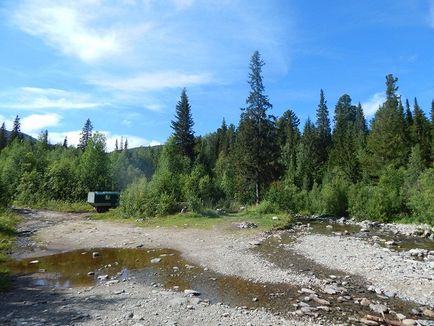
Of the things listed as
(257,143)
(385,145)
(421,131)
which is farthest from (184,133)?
(421,131)

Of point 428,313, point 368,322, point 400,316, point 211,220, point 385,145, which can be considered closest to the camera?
point 368,322

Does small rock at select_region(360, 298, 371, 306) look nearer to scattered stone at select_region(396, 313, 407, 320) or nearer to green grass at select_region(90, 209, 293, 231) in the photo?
scattered stone at select_region(396, 313, 407, 320)

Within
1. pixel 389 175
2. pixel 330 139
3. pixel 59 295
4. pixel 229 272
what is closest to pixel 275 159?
pixel 389 175

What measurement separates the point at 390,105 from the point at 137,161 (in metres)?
45.9

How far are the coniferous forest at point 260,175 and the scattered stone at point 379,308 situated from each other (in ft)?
62.4

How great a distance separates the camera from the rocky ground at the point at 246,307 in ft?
28.3

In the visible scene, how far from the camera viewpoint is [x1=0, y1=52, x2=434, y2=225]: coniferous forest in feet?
101

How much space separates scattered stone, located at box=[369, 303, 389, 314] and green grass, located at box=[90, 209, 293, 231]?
13.5 meters

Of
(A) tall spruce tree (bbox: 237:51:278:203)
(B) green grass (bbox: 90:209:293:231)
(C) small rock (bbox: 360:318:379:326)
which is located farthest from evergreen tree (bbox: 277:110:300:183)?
(C) small rock (bbox: 360:318:379:326)

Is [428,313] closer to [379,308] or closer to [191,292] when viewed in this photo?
[379,308]

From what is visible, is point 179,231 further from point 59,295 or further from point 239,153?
point 239,153

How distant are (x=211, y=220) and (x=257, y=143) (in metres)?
15.0

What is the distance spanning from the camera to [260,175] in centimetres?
3806

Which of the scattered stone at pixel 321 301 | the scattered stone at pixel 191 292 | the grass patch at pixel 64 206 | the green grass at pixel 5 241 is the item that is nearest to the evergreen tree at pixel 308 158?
the grass patch at pixel 64 206
